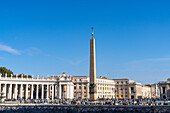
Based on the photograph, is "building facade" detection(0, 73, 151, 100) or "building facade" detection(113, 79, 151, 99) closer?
"building facade" detection(0, 73, 151, 100)

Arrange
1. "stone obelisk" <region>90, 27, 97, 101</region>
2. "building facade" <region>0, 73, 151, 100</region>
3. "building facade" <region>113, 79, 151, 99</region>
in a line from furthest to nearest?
"building facade" <region>113, 79, 151, 99</region>, "building facade" <region>0, 73, 151, 100</region>, "stone obelisk" <region>90, 27, 97, 101</region>

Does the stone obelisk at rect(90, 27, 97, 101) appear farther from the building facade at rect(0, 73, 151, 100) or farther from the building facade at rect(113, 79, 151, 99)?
the building facade at rect(113, 79, 151, 99)

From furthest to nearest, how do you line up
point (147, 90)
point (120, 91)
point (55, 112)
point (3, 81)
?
point (147, 90) → point (120, 91) → point (3, 81) → point (55, 112)

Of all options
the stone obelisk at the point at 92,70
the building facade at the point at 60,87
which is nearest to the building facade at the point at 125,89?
the building facade at the point at 60,87

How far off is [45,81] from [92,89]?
42.5 meters

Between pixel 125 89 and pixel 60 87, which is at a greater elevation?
pixel 60 87

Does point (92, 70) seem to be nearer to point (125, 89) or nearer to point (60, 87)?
point (60, 87)

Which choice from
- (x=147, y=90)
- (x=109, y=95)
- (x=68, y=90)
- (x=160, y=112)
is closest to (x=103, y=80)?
(x=109, y=95)

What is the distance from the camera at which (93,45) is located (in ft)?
145

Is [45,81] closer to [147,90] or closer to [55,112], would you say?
[55,112]

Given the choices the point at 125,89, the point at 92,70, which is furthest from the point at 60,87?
the point at 92,70

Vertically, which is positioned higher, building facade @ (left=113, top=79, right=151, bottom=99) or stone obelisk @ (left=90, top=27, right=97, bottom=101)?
stone obelisk @ (left=90, top=27, right=97, bottom=101)

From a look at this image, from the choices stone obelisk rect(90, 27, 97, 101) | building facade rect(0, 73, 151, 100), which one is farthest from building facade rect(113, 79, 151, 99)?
stone obelisk rect(90, 27, 97, 101)

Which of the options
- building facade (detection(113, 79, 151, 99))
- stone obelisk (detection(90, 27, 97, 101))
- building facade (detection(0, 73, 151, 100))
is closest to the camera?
stone obelisk (detection(90, 27, 97, 101))
